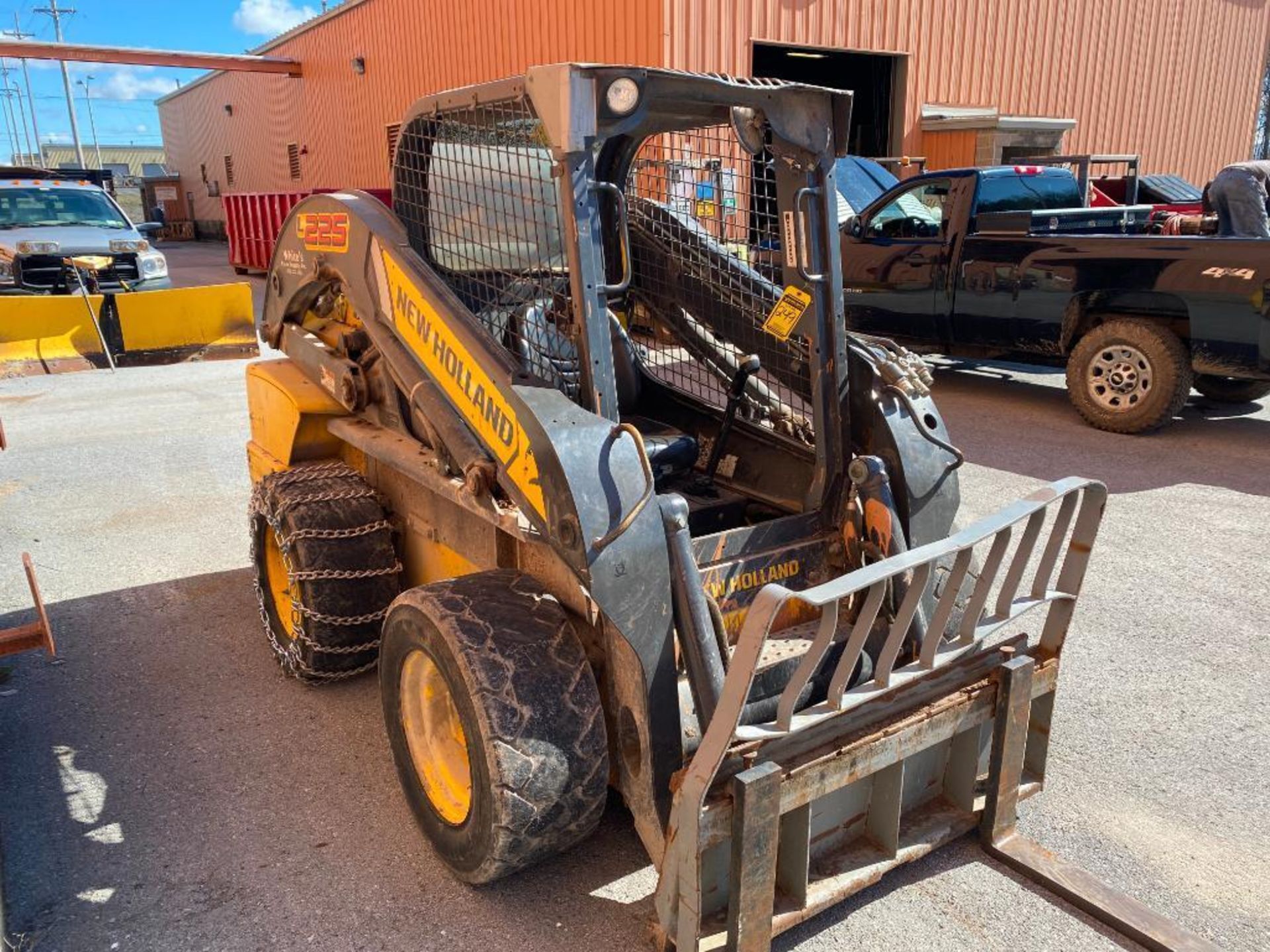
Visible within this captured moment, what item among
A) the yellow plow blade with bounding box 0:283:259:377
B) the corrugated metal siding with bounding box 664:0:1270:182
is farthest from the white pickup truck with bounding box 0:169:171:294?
the corrugated metal siding with bounding box 664:0:1270:182

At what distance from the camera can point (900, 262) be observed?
912cm

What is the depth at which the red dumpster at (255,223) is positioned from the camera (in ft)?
64.3

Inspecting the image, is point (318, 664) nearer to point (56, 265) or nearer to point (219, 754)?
point (219, 754)

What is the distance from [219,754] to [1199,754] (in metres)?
3.42

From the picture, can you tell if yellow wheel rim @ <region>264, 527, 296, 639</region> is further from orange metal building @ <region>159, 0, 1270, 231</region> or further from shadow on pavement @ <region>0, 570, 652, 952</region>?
orange metal building @ <region>159, 0, 1270, 231</region>

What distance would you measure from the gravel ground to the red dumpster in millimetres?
14987

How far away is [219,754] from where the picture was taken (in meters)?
3.49

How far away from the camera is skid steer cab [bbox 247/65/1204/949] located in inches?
94.3

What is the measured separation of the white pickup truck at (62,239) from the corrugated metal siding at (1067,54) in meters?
7.02

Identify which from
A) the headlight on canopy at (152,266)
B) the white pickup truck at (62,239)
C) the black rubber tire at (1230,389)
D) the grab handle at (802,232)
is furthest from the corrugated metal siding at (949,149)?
the grab handle at (802,232)

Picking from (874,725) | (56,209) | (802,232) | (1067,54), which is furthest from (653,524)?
(1067,54)

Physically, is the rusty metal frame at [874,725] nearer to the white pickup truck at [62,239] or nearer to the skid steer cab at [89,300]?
the skid steer cab at [89,300]

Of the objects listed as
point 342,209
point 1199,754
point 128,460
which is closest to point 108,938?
point 342,209

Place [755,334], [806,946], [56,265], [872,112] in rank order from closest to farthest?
[806,946], [755,334], [56,265], [872,112]
